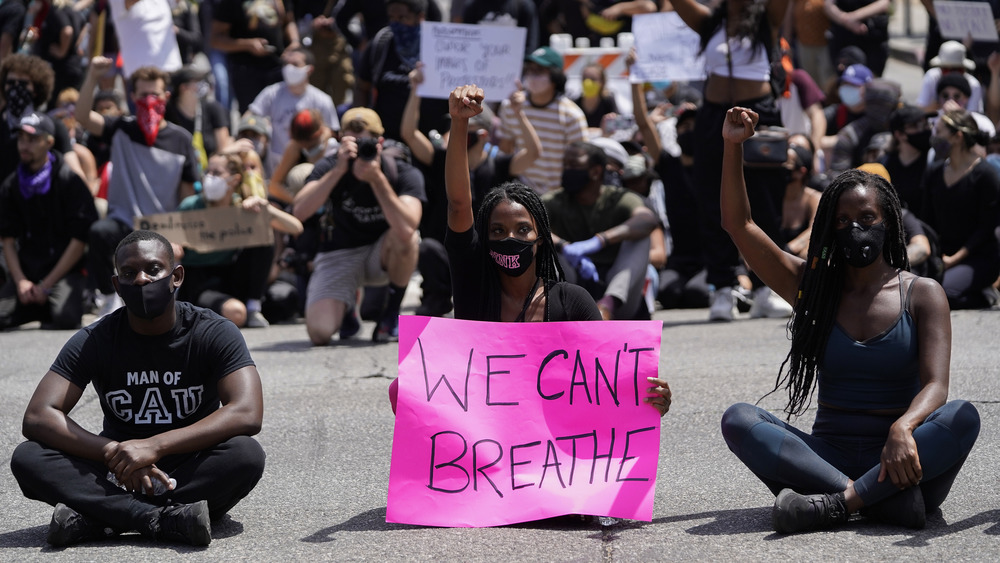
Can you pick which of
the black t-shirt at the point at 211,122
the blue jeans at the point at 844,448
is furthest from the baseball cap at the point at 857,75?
the blue jeans at the point at 844,448

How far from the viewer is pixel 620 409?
15.0ft

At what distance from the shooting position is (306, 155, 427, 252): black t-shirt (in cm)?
872

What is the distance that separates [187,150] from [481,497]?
6317 millimetres

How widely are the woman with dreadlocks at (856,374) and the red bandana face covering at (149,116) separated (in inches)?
254

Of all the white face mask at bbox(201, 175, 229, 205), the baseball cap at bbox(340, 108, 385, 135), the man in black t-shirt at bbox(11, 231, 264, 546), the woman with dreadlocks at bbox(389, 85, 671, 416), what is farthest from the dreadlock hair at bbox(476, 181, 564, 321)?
the white face mask at bbox(201, 175, 229, 205)

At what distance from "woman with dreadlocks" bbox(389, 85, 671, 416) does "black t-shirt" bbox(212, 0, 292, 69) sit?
808 cm

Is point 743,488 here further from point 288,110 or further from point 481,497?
point 288,110

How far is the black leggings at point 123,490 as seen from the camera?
430 centimetres

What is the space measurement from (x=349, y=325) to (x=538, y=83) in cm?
263

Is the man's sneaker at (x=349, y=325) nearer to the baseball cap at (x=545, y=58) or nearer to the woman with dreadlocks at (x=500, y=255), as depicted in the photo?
the baseball cap at (x=545, y=58)

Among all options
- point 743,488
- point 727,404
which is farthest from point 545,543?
point 727,404

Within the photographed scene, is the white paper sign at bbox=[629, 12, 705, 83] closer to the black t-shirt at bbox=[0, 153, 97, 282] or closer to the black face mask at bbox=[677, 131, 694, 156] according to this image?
the black face mask at bbox=[677, 131, 694, 156]

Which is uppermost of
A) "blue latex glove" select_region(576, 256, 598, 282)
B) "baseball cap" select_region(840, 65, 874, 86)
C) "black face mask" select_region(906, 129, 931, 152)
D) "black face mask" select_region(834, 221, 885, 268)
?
"black face mask" select_region(834, 221, 885, 268)

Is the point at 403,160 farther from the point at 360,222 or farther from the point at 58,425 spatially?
the point at 58,425
